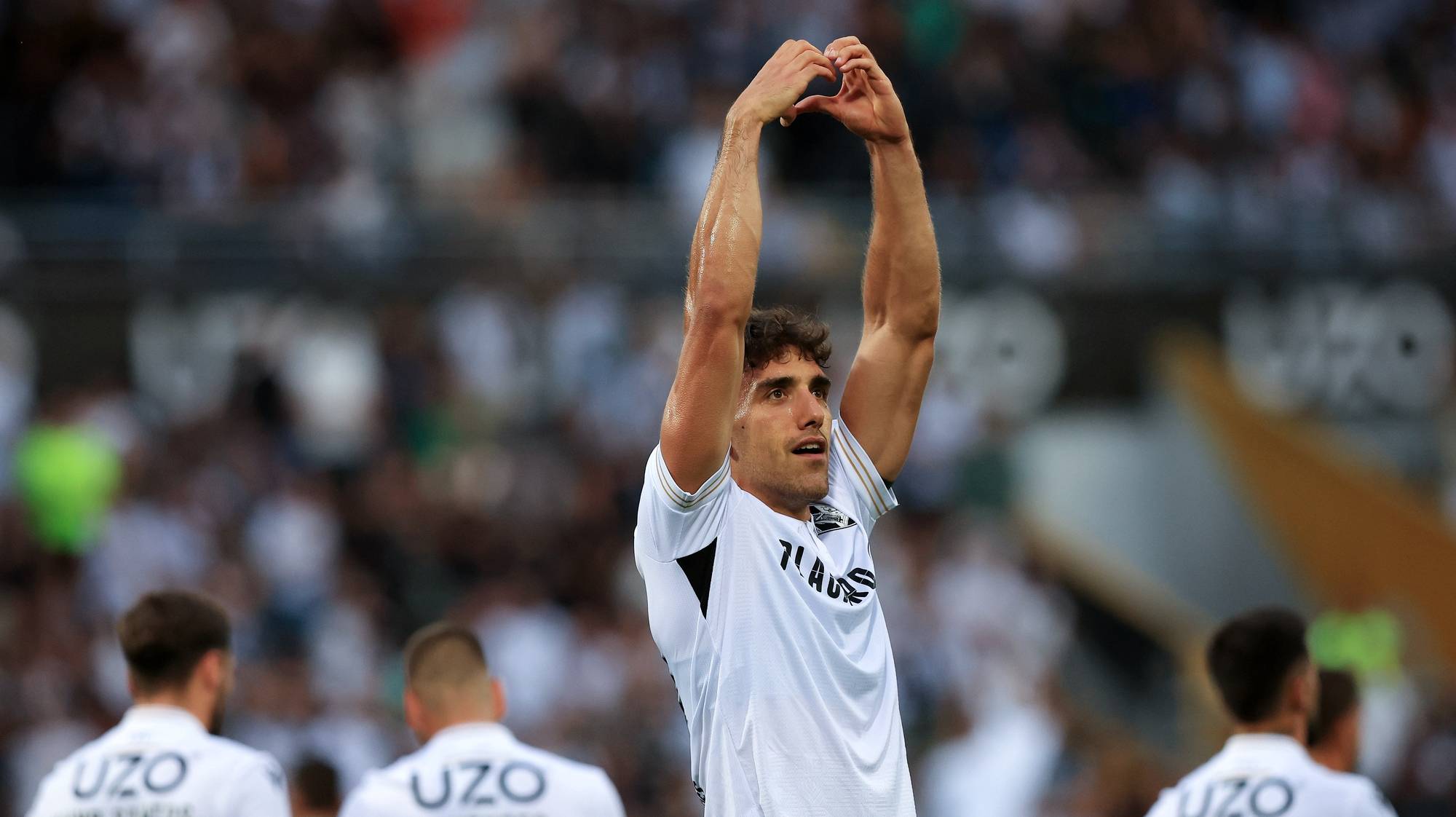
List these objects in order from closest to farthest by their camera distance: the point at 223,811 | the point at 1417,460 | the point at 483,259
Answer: the point at 223,811 → the point at 483,259 → the point at 1417,460

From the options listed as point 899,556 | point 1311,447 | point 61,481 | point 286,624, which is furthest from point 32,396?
point 1311,447

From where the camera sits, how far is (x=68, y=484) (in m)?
13.2

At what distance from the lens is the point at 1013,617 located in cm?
1415

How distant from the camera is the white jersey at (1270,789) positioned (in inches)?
216

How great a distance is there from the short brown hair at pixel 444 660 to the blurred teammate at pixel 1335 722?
269 centimetres

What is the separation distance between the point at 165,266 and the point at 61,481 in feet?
6.63

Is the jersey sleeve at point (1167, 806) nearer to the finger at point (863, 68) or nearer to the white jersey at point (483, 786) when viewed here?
the white jersey at point (483, 786)

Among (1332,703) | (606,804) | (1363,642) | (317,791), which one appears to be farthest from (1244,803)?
(1363,642)

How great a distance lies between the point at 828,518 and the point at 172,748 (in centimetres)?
221

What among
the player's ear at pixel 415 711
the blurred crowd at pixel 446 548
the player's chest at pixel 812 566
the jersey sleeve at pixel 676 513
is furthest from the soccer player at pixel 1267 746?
the blurred crowd at pixel 446 548

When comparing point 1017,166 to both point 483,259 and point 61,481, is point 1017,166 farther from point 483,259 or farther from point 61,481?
point 61,481

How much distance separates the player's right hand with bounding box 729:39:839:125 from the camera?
4.68m

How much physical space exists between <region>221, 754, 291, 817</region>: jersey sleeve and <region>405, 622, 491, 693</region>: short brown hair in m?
0.63

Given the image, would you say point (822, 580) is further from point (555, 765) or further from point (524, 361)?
point (524, 361)
